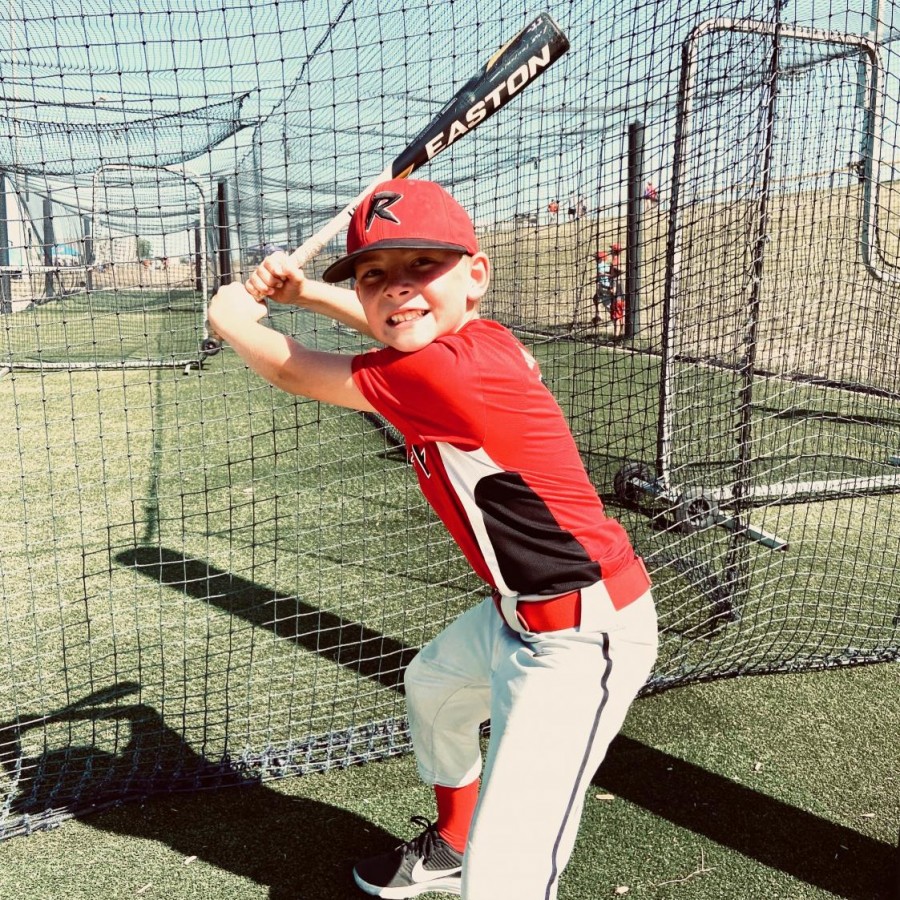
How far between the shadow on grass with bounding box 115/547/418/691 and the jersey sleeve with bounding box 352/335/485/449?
161 cm

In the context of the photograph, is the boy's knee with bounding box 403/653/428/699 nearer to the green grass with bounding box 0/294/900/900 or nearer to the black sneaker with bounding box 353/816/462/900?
the black sneaker with bounding box 353/816/462/900

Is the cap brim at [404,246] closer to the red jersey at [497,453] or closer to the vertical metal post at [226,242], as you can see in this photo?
the red jersey at [497,453]

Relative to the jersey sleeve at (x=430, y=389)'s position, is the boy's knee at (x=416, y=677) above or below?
below

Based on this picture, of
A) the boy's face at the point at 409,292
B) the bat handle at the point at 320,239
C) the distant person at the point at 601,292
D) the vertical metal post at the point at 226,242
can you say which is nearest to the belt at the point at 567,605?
the boy's face at the point at 409,292

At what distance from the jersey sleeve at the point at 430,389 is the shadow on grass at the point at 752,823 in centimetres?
143

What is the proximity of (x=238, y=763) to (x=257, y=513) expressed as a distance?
8.94ft

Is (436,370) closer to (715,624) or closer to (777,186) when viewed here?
(715,624)

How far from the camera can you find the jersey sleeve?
160 centimetres

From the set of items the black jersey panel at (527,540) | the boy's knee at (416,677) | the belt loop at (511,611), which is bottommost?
the boy's knee at (416,677)

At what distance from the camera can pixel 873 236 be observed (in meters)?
4.15

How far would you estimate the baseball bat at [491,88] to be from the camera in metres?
2.01

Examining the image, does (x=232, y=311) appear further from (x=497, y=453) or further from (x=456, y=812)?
(x=456, y=812)

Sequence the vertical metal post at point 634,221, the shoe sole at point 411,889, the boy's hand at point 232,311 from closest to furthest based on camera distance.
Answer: the boy's hand at point 232,311 → the shoe sole at point 411,889 → the vertical metal post at point 634,221

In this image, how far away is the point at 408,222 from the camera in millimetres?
1598
